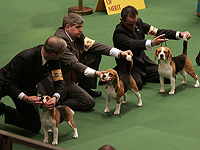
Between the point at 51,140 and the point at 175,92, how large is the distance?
2103 millimetres

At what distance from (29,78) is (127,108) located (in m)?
1.46

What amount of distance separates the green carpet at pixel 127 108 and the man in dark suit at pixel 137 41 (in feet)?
0.66

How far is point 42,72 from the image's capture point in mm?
3822

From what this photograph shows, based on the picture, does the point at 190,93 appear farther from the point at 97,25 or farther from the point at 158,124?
the point at 97,25

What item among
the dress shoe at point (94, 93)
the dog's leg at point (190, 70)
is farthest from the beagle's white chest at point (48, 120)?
the dog's leg at point (190, 70)

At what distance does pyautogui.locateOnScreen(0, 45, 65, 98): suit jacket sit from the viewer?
12.0 feet

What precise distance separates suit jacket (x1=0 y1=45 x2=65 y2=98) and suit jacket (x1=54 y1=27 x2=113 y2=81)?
1.79ft

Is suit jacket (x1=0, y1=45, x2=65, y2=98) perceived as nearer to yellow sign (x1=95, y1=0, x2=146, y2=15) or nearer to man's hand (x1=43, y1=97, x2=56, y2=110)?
man's hand (x1=43, y1=97, x2=56, y2=110)

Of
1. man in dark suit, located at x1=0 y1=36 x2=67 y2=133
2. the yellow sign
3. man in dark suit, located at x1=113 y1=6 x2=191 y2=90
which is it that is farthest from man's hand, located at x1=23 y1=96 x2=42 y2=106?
the yellow sign

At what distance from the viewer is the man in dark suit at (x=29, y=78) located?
3.59m

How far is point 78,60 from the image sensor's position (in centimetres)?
466

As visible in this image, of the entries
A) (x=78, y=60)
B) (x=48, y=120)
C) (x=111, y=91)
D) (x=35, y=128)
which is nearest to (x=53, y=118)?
(x=48, y=120)

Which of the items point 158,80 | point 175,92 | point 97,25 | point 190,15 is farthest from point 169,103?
point 190,15

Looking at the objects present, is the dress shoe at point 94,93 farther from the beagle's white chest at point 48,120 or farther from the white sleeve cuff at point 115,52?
the beagle's white chest at point 48,120
